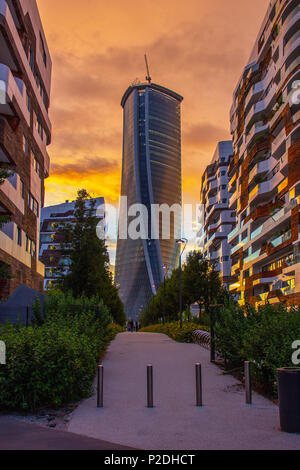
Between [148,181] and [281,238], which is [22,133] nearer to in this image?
[281,238]

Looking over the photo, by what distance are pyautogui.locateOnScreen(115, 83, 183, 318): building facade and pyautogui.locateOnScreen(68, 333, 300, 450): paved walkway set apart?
485ft

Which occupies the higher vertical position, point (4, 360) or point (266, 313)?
point (266, 313)

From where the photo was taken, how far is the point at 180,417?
8.02 m

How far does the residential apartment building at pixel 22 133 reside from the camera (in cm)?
2634

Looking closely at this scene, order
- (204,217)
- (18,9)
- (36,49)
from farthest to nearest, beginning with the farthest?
(204,217) → (36,49) → (18,9)

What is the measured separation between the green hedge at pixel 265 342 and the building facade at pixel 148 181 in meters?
146

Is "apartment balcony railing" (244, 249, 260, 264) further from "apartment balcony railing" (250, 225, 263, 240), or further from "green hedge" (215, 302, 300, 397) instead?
"green hedge" (215, 302, 300, 397)

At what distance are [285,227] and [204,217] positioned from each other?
Answer: 58.7 meters

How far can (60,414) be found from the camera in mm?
8352

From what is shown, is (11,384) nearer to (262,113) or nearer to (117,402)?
(117,402)

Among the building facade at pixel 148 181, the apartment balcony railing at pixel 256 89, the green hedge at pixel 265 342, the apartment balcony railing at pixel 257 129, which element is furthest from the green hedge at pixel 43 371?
the building facade at pixel 148 181

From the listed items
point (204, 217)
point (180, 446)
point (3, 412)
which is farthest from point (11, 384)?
point (204, 217)

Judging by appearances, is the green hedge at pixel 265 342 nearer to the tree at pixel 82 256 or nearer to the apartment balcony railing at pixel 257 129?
the tree at pixel 82 256

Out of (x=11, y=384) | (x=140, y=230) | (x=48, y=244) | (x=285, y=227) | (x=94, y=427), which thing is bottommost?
(x=94, y=427)
